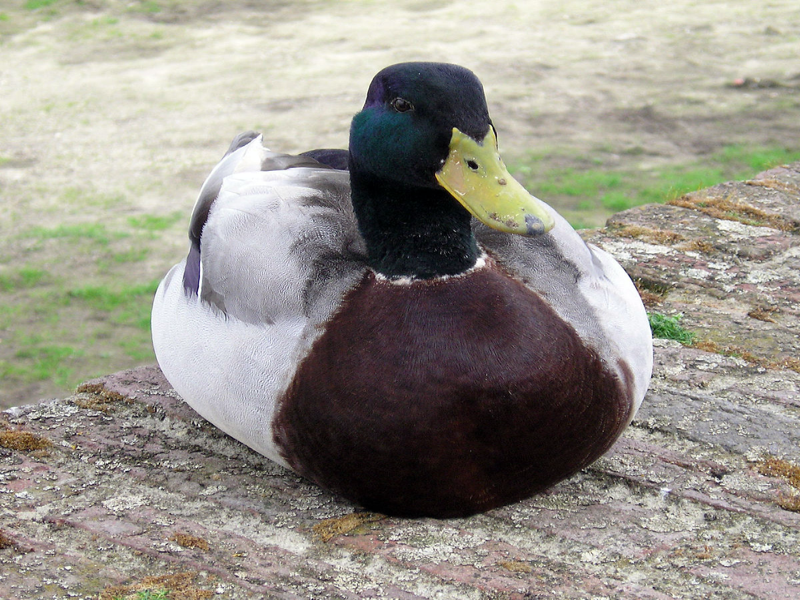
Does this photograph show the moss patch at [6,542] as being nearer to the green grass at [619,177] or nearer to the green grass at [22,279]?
the green grass at [22,279]

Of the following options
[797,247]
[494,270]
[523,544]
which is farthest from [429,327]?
[797,247]

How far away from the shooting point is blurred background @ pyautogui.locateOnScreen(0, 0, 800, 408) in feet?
16.4

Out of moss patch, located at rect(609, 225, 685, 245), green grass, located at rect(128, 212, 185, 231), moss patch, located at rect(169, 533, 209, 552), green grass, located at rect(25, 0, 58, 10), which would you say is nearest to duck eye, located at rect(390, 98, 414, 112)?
moss patch, located at rect(169, 533, 209, 552)

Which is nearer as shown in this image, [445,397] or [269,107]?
[445,397]

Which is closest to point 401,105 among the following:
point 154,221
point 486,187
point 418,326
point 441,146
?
point 441,146

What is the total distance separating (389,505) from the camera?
2.23m

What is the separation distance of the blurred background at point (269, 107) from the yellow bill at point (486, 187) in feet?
8.54

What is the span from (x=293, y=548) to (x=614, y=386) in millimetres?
812

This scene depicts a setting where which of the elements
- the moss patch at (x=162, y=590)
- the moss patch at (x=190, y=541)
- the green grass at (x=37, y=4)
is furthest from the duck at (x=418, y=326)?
the green grass at (x=37, y=4)

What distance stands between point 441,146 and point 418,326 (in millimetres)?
381

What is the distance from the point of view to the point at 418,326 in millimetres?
2092

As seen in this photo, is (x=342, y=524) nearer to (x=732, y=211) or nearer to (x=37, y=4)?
(x=732, y=211)

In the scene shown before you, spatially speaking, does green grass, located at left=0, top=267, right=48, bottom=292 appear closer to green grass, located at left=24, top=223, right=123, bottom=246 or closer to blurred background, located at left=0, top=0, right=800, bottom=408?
blurred background, located at left=0, top=0, right=800, bottom=408

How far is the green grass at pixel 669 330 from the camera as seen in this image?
125 inches
